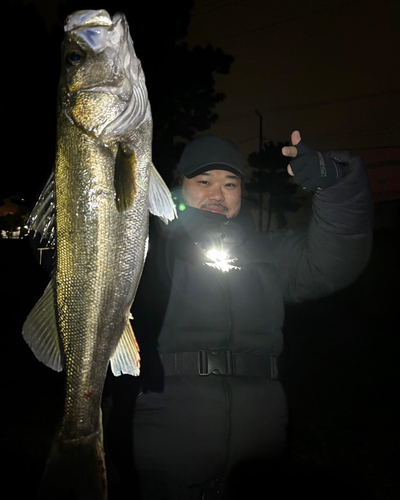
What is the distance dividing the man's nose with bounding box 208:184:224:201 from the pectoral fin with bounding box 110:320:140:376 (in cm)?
157

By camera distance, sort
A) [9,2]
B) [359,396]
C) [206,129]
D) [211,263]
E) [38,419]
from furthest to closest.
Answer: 1. [206,129]
2. [9,2]
3. [359,396]
4. [38,419]
5. [211,263]

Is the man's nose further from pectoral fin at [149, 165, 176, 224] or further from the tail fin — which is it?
the tail fin

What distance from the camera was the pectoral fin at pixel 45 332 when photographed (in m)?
2.06

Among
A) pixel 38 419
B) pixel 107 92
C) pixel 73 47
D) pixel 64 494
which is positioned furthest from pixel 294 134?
pixel 38 419

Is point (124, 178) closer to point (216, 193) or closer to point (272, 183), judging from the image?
point (216, 193)

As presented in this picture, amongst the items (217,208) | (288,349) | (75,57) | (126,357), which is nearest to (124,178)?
(75,57)

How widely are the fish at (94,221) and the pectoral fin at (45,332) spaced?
33mm

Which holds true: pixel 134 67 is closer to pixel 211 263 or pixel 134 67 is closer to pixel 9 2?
pixel 211 263

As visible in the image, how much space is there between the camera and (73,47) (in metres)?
2.01

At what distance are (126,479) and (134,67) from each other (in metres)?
2.41

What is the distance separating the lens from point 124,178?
6.22ft

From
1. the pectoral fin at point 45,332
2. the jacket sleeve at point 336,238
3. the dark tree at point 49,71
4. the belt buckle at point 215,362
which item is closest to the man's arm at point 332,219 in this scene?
the jacket sleeve at point 336,238

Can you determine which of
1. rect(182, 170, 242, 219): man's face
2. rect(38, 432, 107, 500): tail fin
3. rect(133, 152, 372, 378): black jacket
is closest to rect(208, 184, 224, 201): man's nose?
rect(182, 170, 242, 219): man's face

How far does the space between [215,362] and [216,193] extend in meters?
1.33
